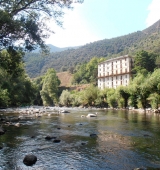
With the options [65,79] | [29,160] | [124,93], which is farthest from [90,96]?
[65,79]

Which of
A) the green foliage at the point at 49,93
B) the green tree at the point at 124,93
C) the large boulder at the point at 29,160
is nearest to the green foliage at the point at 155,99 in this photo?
the green tree at the point at 124,93

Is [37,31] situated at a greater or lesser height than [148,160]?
greater

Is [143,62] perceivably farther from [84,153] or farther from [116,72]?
[84,153]

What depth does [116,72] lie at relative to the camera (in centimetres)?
10800

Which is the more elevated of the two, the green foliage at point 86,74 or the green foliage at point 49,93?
the green foliage at point 86,74

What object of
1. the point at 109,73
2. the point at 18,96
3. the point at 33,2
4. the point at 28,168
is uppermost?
the point at 109,73

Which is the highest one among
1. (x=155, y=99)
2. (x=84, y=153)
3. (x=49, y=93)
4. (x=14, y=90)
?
(x=49, y=93)

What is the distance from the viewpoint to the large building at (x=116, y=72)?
100438 millimetres

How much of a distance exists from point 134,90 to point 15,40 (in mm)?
42271

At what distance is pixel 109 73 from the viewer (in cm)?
11262

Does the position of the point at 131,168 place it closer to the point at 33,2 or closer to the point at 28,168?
the point at 28,168

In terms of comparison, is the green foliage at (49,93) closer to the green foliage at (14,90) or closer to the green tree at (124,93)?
the green foliage at (14,90)

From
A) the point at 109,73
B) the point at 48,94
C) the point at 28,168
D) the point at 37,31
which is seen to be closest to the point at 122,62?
the point at 109,73

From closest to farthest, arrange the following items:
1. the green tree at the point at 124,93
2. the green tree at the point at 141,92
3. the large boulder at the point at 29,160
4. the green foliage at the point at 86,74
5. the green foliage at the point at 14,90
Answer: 1. the large boulder at the point at 29,160
2. the green foliage at the point at 14,90
3. the green tree at the point at 141,92
4. the green tree at the point at 124,93
5. the green foliage at the point at 86,74
